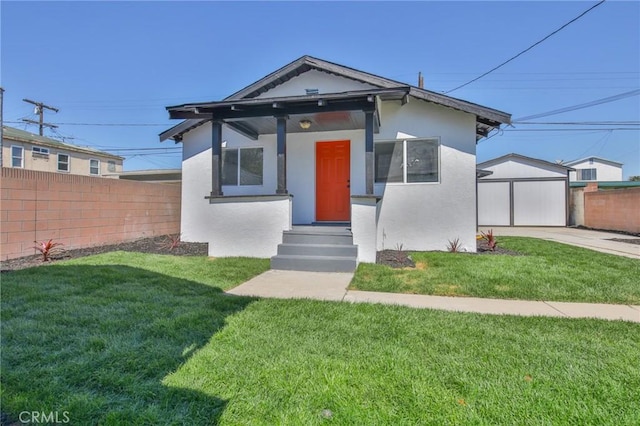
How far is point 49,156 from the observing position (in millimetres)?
21156

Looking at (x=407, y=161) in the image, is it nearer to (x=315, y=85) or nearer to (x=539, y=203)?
(x=315, y=85)

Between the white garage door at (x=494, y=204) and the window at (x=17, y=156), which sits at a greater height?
the window at (x=17, y=156)

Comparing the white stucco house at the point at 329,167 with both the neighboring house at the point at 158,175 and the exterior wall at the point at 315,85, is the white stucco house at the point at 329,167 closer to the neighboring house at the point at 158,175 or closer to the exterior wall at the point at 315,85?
the exterior wall at the point at 315,85

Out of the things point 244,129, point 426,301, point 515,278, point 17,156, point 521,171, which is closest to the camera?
point 426,301

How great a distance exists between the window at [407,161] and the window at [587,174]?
3776cm

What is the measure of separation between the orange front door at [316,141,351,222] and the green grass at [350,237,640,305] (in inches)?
107

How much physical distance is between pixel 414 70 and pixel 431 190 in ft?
34.4

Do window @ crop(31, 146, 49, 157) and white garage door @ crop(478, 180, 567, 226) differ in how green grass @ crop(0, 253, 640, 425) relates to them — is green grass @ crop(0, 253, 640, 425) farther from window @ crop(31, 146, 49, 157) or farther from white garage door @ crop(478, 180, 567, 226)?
window @ crop(31, 146, 49, 157)

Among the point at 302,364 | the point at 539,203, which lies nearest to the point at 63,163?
the point at 302,364

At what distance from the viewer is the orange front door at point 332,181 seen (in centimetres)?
890

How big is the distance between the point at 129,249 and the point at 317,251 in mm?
4949

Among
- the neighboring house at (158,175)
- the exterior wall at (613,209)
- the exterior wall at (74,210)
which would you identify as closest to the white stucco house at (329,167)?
the exterior wall at (74,210)

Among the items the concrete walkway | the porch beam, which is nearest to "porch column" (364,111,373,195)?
the concrete walkway

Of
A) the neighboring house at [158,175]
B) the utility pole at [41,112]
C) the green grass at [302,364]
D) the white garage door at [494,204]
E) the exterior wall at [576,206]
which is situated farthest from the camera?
the utility pole at [41,112]
